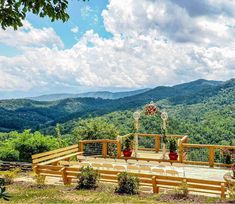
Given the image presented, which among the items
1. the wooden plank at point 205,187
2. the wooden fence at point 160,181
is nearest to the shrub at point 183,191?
the wooden fence at point 160,181

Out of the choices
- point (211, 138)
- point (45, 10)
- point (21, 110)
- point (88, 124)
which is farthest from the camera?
point (21, 110)

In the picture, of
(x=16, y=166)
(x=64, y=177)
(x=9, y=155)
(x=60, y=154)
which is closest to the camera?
(x=64, y=177)

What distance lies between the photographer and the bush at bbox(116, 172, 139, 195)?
1112 centimetres

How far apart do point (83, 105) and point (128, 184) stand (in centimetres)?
16335

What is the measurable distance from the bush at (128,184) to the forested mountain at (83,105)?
211ft

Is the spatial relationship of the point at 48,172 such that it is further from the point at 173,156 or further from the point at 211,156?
the point at 211,156

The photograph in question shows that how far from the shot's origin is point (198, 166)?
1499cm

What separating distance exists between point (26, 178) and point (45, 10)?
1050 cm

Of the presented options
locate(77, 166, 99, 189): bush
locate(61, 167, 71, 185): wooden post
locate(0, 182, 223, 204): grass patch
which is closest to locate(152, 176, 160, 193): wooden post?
locate(0, 182, 223, 204): grass patch

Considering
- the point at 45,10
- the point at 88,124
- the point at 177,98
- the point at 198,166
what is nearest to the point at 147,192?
the point at 198,166

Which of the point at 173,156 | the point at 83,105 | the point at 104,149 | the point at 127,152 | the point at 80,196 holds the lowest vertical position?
the point at 80,196

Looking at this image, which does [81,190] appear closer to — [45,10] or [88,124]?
[45,10]

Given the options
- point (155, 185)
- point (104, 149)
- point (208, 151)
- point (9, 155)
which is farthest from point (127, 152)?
point (9, 155)

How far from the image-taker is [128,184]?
1113 cm
